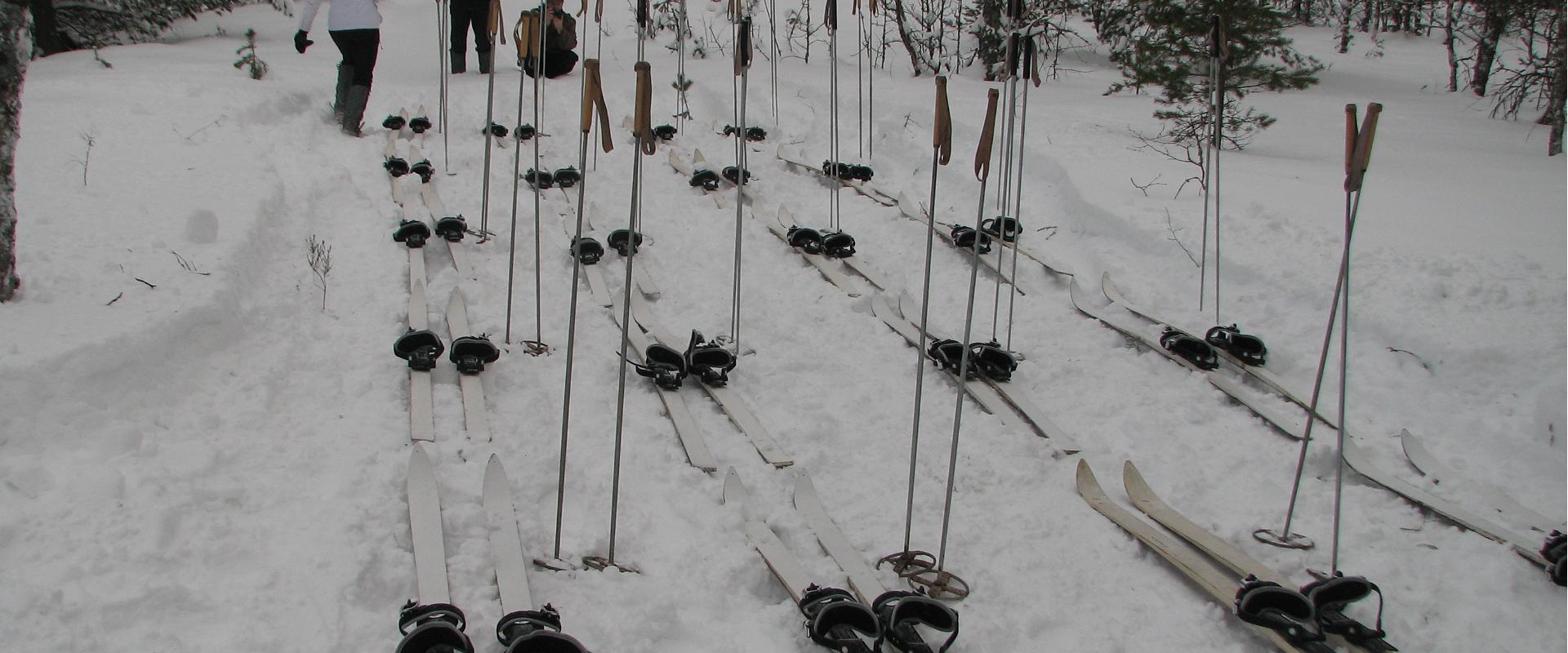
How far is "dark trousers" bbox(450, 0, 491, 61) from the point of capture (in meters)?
8.41

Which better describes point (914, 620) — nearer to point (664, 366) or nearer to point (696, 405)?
point (696, 405)

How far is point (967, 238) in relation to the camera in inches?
173

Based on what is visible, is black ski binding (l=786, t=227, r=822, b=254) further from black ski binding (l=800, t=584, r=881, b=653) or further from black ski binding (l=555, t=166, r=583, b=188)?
black ski binding (l=800, t=584, r=881, b=653)

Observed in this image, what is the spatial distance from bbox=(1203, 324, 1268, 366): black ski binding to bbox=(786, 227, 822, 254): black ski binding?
5.84 feet

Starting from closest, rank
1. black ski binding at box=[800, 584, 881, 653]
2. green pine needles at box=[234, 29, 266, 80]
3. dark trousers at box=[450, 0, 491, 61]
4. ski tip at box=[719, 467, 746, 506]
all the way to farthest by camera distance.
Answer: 1. black ski binding at box=[800, 584, 881, 653]
2. ski tip at box=[719, 467, 746, 506]
3. green pine needles at box=[234, 29, 266, 80]
4. dark trousers at box=[450, 0, 491, 61]

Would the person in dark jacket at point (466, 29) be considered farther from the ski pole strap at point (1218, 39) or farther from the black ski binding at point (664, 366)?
the ski pole strap at point (1218, 39)

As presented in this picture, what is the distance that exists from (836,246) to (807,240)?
14 centimetres

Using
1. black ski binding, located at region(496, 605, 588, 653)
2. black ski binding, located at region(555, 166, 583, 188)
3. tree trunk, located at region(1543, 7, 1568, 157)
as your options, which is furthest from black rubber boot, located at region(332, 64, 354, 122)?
tree trunk, located at region(1543, 7, 1568, 157)

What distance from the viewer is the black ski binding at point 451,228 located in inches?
164

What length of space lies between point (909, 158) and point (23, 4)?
480 centimetres

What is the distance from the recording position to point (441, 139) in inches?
247

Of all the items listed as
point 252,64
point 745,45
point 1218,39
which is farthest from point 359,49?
point 1218,39

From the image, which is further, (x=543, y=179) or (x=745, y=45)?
(x=543, y=179)

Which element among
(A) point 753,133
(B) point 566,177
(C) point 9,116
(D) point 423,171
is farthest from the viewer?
(A) point 753,133
